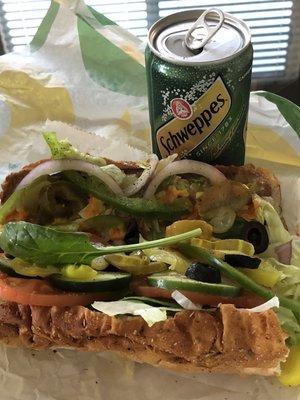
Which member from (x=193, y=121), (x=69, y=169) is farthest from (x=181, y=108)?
(x=69, y=169)

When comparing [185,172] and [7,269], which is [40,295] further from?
[185,172]

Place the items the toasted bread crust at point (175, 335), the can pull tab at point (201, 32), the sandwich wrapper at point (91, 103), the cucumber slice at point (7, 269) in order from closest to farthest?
1. the toasted bread crust at point (175, 335)
2. the cucumber slice at point (7, 269)
3. the can pull tab at point (201, 32)
4. the sandwich wrapper at point (91, 103)

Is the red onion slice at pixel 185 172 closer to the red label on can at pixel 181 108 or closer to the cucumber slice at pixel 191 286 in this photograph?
the red label on can at pixel 181 108

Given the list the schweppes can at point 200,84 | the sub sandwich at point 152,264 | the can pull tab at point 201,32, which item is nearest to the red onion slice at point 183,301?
the sub sandwich at point 152,264

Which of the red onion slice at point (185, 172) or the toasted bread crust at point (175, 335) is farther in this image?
the red onion slice at point (185, 172)

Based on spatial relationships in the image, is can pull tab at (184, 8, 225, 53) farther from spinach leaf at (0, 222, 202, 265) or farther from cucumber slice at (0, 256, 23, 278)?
cucumber slice at (0, 256, 23, 278)

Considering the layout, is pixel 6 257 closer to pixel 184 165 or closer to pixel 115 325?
pixel 115 325

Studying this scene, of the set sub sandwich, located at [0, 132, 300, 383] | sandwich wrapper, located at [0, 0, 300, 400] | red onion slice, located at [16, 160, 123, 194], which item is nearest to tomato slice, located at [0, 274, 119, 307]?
sub sandwich, located at [0, 132, 300, 383]
